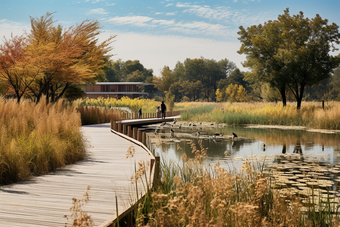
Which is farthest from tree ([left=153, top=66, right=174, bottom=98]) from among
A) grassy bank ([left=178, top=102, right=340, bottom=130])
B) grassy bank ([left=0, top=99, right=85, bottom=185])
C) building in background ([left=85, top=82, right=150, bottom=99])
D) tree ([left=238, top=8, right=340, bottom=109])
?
grassy bank ([left=0, top=99, right=85, bottom=185])

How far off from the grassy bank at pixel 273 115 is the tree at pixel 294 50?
8.41 feet

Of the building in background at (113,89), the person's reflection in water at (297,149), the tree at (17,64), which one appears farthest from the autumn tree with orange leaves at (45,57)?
the building in background at (113,89)

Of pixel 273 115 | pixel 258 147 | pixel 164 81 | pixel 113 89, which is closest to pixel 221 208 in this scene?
pixel 258 147

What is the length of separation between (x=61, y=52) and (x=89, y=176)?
10472 mm

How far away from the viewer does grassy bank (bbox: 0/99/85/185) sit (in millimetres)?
5242

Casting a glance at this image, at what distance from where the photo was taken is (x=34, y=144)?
6031mm

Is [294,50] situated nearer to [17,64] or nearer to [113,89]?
[17,64]

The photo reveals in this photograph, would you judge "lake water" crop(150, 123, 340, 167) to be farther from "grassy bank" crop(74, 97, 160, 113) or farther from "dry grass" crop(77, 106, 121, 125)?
"grassy bank" crop(74, 97, 160, 113)

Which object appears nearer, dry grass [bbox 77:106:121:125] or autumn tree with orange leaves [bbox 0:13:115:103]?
autumn tree with orange leaves [bbox 0:13:115:103]

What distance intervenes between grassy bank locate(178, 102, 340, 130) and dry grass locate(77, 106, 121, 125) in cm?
721

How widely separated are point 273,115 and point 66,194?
1908cm

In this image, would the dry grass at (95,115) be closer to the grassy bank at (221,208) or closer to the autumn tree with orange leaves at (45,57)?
the autumn tree with orange leaves at (45,57)

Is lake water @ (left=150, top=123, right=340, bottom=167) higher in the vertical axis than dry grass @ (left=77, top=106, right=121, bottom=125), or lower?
lower

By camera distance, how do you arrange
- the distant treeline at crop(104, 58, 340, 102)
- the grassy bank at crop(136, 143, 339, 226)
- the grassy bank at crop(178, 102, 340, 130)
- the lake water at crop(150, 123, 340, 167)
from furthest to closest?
the distant treeline at crop(104, 58, 340, 102) → the grassy bank at crop(178, 102, 340, 130) → the lake water at crop(150, 123, 340, 167) → the grassy bank at crop(136, 143, 339, 226)
